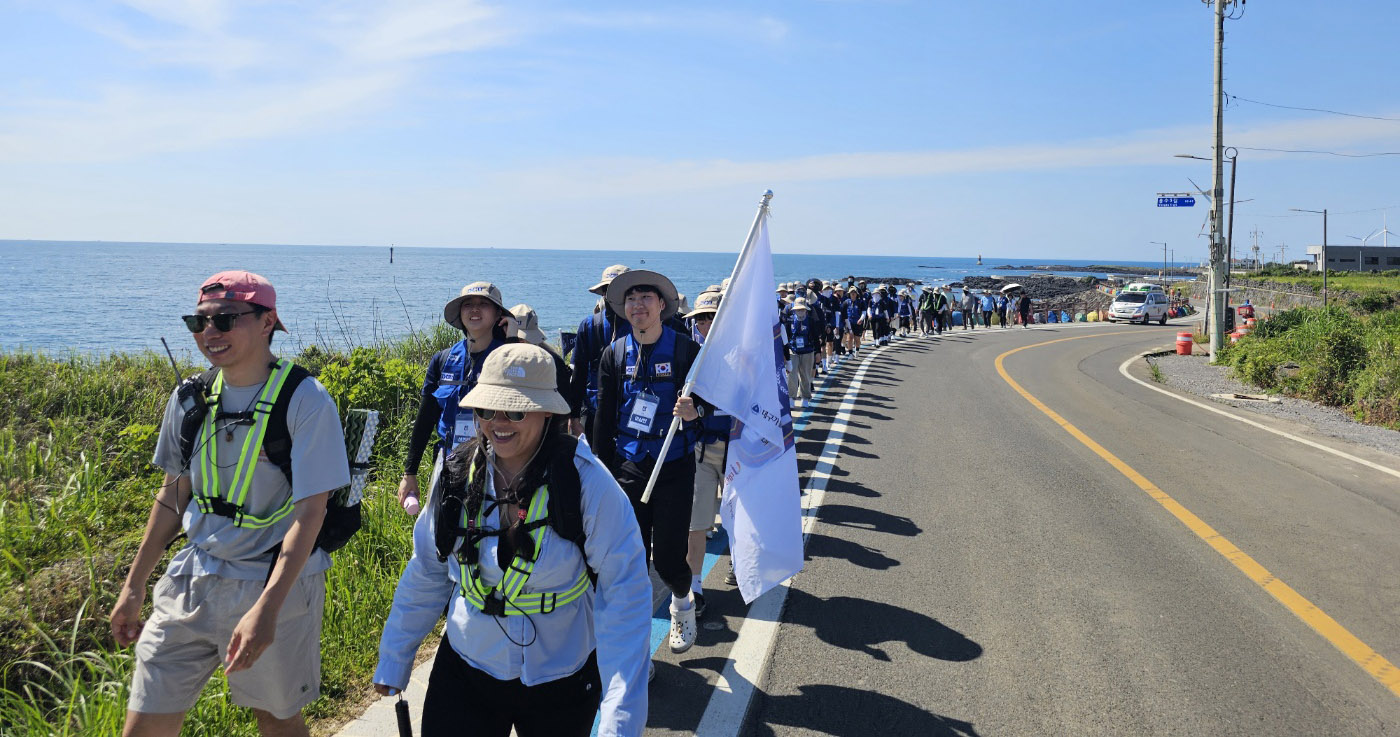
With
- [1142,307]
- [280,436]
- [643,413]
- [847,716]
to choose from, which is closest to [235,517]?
[280,436]

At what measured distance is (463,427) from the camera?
4949 millimetres

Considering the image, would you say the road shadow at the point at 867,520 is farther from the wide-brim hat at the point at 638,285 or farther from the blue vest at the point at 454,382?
the blue vest at the point at 454,382

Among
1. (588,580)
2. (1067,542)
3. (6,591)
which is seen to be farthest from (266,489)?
(1067,542)

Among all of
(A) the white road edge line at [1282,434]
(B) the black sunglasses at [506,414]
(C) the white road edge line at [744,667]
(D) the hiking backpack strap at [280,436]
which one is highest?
(B) the black sunglasses at [506,414]

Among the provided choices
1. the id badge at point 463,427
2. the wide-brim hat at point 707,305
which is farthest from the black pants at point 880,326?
the id badge at point 463,427

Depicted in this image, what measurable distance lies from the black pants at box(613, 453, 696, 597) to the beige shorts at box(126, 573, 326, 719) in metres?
1.87

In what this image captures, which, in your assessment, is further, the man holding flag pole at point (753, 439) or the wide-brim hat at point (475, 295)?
the wide-brim hat at point (475, 295)

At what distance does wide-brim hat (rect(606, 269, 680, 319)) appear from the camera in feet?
17.2

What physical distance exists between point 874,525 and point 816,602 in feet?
6.48

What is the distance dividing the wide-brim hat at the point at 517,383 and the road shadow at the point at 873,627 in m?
2.89

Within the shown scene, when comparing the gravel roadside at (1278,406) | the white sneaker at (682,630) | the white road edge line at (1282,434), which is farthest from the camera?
the gravel roadside at (1278,406)

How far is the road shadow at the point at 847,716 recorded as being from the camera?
4004 millimetres

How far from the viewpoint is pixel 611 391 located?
16.6 feet

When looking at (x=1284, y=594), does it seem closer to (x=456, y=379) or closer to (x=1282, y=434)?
(x=456, y=379)
